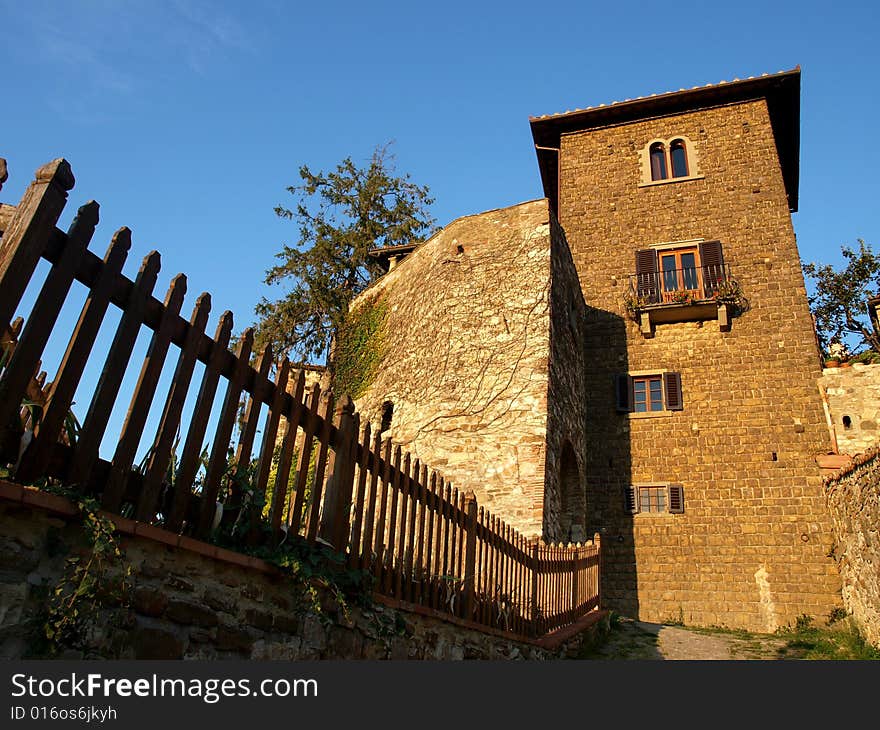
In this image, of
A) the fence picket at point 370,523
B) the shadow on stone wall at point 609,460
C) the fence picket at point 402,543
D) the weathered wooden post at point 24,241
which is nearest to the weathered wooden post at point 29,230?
the weathered wooden post at point 24,241

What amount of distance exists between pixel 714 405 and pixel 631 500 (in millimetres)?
2657

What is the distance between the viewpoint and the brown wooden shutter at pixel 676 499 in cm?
1290

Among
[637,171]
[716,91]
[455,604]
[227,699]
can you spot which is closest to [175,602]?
[227,699]

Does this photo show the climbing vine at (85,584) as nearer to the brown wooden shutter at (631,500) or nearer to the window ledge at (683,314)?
the brown wooden shutter at (631,500)

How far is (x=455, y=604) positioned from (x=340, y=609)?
1.61 metres

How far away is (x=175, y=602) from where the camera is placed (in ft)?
7.94

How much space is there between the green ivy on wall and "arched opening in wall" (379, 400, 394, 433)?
2.94 feet

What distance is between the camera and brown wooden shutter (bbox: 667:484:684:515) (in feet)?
42.3

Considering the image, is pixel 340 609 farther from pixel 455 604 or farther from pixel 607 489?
pixel 607 489

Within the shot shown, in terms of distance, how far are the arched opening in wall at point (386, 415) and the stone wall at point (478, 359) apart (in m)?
0.09

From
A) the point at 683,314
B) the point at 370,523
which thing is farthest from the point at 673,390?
the point at 370,523

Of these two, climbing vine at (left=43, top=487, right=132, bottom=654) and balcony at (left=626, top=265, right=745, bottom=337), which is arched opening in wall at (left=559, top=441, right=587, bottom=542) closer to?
balcony at (left=626, top=265, right=745, bottom=337)

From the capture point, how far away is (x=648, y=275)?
15.2 meters

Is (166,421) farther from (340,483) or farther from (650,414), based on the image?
(650,414)
